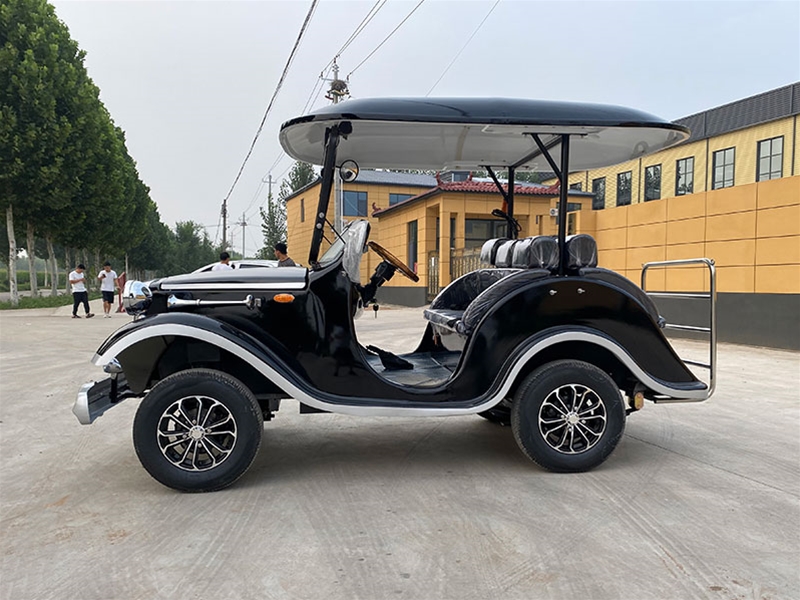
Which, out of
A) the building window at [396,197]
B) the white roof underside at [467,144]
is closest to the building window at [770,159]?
the building window at [396,197]

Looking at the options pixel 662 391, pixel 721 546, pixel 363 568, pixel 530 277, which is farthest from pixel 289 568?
pixel 662 391

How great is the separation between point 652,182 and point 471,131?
27.4m

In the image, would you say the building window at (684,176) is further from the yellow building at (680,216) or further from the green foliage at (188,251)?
the green foliage at (188,251)

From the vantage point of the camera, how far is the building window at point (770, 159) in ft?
73.4

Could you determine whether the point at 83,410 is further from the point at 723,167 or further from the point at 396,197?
the point at 396,197

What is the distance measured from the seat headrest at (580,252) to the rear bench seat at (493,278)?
0.35ft

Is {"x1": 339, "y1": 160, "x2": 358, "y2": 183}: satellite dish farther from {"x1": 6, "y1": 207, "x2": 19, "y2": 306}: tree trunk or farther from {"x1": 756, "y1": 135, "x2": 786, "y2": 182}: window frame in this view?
{"x1": 756, "y1": 135, "x2": 786, "y2": 182}: window frame

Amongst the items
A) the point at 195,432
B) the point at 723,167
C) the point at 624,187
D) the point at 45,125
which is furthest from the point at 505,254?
the point at 624,187

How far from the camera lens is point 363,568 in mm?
2773

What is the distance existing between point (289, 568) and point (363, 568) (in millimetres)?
347

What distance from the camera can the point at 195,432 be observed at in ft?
12.0

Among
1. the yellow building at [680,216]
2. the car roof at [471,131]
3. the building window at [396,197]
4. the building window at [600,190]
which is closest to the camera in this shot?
the car roof at [471,131]

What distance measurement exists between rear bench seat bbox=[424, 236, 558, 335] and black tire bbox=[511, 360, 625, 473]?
23.5 inches

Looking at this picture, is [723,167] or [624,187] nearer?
[723,167]
